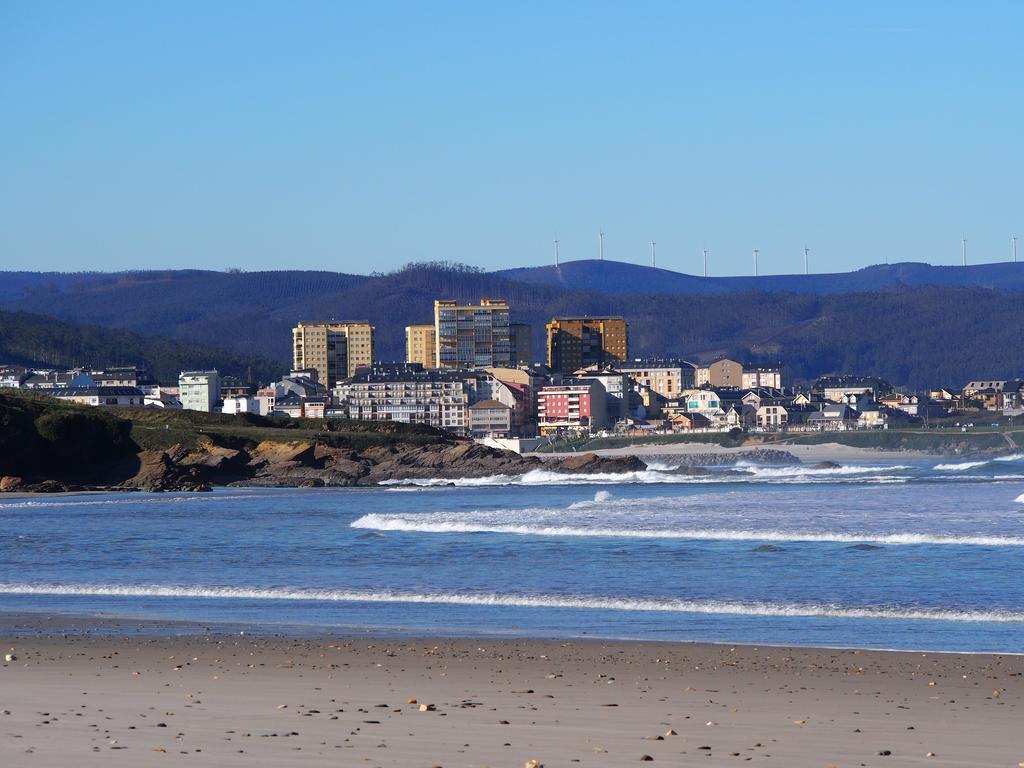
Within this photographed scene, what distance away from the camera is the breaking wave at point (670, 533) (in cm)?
2545

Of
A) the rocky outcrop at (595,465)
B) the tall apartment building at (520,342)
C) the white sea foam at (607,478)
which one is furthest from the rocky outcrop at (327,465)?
the tall apartment building at (520,342)

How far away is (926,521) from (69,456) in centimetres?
4339

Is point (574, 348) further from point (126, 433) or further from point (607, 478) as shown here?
point (126, 433)

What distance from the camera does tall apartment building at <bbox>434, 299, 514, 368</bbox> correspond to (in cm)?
17838

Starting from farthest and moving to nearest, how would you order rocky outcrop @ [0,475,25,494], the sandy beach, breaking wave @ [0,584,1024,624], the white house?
the white house
rocky outcrop @ [0,475,25,494]
breaking wave @ [0,584,1024,624]
the sandy beach

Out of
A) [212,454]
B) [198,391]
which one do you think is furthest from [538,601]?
[198,391]

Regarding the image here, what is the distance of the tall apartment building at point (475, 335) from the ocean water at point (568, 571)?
138683mm

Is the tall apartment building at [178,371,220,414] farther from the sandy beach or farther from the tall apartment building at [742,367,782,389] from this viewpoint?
the sandy beach

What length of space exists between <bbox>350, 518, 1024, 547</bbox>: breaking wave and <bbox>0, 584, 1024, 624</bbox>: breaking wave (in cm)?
849

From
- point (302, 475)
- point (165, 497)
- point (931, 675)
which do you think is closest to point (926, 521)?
point (931, 675)

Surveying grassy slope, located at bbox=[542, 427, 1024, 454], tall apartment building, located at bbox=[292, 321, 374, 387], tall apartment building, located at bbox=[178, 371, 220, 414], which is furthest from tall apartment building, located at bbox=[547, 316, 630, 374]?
grassy slope, located at bbox=[542, 427, 1024, 454]

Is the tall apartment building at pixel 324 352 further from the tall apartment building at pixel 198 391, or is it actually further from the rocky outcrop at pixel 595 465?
the rocky outcrop at pixel 595 465

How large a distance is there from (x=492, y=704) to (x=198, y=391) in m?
130

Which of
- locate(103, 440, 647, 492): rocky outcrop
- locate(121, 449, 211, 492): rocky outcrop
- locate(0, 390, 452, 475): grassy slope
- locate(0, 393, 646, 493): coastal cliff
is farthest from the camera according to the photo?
locate(103, 440, 647, 492): rocky outcrop
